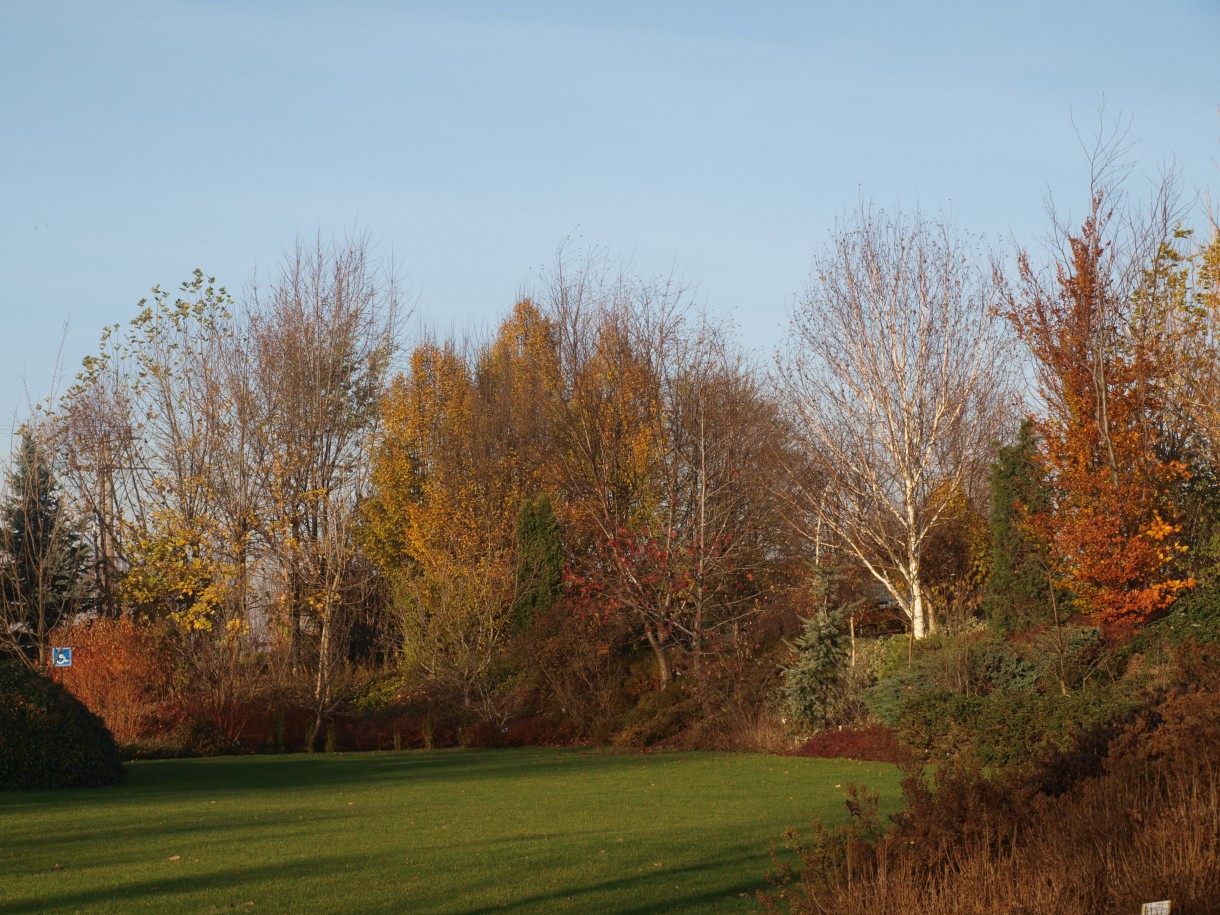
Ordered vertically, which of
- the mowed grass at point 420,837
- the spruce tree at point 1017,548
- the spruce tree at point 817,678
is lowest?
the mowed grass at point 420,837

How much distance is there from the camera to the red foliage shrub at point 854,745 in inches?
724

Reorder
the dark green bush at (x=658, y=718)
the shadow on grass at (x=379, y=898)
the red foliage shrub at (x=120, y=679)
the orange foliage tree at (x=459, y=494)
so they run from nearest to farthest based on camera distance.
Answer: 1. the shadow on grass at (x=379, y=898)
2. the red foliage shrub at (x=120, y=679)
3. the dark green bush at (x=658, y=718)
4. the orange foliage tree at (x=459, y=494)

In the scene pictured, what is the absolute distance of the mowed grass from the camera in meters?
8.23

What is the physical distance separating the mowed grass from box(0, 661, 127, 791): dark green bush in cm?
60

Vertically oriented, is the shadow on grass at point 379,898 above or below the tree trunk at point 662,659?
below

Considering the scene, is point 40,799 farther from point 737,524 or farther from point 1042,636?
point 737,524

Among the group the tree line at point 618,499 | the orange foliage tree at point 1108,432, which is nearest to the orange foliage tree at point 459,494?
the tree line at point 618,499

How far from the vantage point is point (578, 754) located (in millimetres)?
21781

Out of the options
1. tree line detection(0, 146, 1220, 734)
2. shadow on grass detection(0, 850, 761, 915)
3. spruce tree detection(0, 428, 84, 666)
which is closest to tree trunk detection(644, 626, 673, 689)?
tree line detection(0, 146, 1220, 734)

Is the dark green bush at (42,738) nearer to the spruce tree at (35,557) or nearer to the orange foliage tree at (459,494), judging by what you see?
the orange foliage tree at (459,494)

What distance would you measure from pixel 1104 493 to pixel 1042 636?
328 centimetres

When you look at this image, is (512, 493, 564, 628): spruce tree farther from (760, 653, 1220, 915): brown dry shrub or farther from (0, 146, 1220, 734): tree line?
(760, 653, 1220, 915): brown dry shrub

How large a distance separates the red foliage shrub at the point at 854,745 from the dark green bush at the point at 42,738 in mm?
11423

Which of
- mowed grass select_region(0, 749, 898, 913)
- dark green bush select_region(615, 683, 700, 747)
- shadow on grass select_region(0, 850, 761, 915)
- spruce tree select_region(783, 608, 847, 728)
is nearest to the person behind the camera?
shadow on grass select_region(0, 850, 761, 915)
